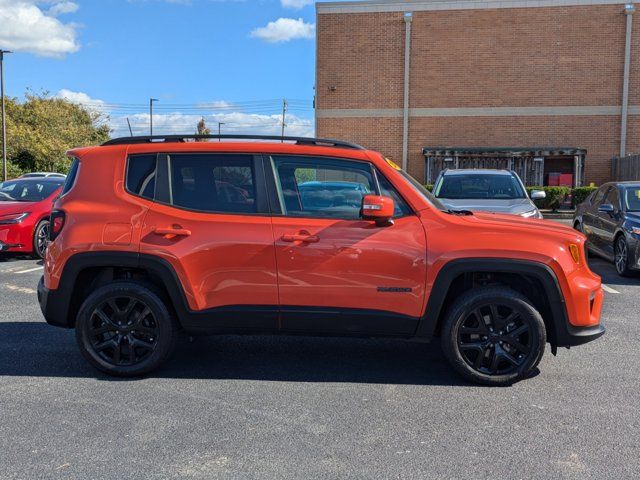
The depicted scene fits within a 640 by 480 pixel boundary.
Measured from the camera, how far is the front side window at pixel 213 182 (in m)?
4.58

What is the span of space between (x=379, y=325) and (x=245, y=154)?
1.64 metres

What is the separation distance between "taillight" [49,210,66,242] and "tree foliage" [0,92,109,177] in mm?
33276

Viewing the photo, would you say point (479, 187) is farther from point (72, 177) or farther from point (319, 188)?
point (72, 177)

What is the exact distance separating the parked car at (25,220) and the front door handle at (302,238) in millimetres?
7110

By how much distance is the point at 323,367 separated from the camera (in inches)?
194

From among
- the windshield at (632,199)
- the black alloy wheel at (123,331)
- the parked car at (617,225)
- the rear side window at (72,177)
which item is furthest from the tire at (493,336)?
the windshield at (632,199)

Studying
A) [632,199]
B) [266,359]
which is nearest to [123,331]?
[266,359]

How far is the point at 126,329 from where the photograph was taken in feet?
15.2

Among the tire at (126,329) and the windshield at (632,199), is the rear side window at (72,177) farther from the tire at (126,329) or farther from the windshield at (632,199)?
the windshield at (632,199)

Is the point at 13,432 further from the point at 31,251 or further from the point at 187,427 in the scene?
the point at 31,251

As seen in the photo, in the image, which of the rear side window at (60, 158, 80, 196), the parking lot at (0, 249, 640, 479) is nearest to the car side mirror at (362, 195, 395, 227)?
the parking lot at (0, 249, 640, 479)

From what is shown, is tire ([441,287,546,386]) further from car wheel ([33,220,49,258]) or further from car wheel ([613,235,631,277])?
car wheel ([33,220,49,258])

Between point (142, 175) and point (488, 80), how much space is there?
23.5 metres

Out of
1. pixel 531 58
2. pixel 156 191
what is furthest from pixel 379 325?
pixel 531 58
